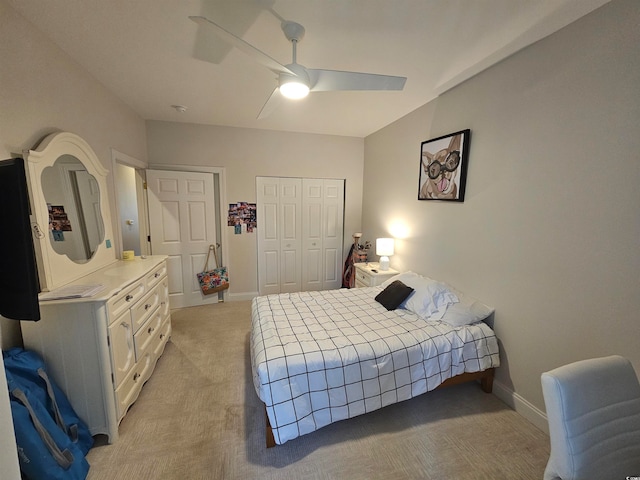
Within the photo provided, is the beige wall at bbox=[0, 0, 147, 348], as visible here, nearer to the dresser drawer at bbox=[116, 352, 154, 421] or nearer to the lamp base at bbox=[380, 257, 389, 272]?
the dresser drawer at bbox=[116, 352, 154, 421]

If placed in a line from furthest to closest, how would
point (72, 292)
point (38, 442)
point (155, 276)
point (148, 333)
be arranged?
1. point (155, 276)
2. point (148, 333)
3. point (72, 292)
4. point (38, 442)

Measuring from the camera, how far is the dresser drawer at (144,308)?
2.06 metres

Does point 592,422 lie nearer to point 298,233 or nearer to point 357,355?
point 357,355

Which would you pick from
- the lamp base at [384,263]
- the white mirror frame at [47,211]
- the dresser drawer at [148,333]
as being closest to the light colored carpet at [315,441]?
the dresser drawer at [148,333]

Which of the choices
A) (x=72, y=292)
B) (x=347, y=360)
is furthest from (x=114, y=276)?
(x=347, y=360)

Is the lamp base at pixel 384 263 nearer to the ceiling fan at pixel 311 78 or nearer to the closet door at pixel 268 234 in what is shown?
the closet door at pixel 268 234

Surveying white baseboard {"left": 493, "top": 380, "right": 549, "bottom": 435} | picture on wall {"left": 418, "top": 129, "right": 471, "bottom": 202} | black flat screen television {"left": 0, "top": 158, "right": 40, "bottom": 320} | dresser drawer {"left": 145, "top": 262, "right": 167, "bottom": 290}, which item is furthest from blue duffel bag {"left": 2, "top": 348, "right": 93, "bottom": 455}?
picture on wall {"left": 418, "top": 129, "right": 471, "bottom": 202}

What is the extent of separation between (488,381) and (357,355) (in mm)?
1294

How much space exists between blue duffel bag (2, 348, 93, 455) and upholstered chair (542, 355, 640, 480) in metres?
2.44

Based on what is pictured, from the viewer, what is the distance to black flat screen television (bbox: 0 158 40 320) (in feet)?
3.48

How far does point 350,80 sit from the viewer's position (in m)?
1.71

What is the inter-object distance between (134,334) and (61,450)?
→ 0.73 metres

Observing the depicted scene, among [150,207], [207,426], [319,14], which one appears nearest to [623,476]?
[207,426]

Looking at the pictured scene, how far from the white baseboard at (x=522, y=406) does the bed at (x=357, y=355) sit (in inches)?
3.3
